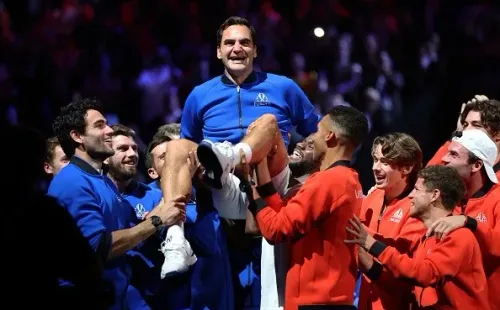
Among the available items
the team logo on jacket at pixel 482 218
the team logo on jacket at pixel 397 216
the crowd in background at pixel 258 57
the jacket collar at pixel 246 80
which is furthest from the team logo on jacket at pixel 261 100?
the crowd in background at pixel 258 57

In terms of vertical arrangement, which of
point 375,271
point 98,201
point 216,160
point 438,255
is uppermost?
point 216,160

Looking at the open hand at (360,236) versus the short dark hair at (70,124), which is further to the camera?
the short dark hair at (70,124)

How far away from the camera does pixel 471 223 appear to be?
15.7 ft

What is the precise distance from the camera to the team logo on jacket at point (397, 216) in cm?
517

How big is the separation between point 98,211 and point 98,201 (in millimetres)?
67

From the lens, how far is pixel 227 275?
5.49 m

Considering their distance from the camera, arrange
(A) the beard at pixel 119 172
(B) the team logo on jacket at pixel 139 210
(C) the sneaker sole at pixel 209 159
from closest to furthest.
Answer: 1. (C) the sneaker sole at pixel 209 159
2. (B) the team logo on jacket at pixel 139 210
3. (A) the beard at pixel 119 172

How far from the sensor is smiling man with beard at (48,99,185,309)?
16.0ft

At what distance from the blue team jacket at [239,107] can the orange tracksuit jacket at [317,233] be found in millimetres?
689

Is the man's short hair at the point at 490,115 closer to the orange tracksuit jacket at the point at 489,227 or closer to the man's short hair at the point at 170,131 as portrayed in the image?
the orange tracksuit jacket at the point at 489,227

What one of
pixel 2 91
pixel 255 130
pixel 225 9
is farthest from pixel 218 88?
pixel 225 9

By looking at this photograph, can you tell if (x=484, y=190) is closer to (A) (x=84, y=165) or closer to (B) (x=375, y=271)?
(B) (x=375, y=271)

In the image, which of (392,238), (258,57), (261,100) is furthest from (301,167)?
(258,57)

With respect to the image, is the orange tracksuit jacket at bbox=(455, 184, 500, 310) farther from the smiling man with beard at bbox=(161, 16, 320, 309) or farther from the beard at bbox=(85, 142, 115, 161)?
the beard at bbox=(85, 142, 115, 161)
